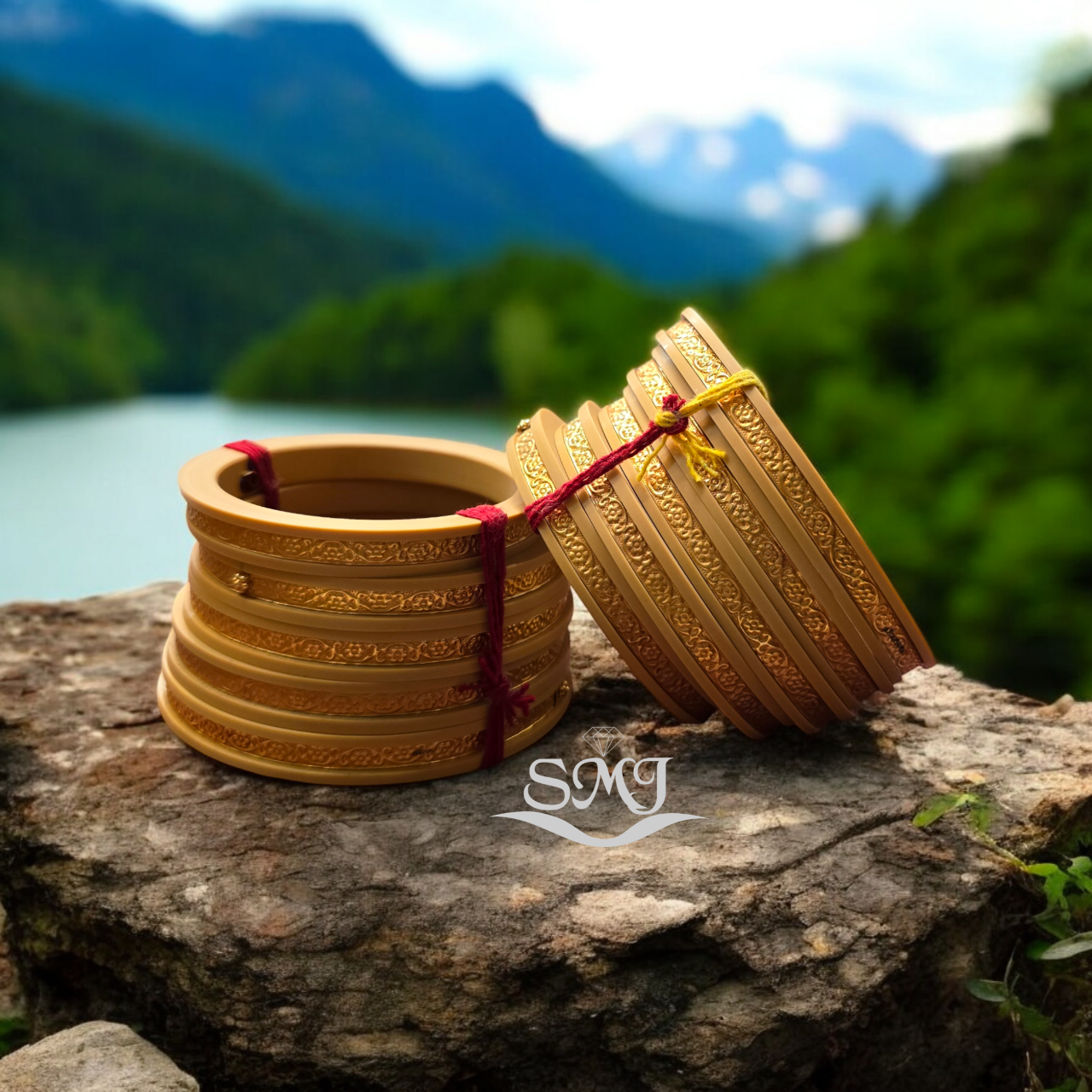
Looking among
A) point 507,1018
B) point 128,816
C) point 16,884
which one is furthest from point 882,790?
point 16,884

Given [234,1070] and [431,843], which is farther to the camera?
[431,843]

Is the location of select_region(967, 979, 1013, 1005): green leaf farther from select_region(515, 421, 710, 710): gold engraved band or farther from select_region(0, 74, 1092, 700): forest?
select_region(0, 74, 1092, 700): forest

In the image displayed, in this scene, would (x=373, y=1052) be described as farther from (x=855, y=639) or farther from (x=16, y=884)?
(x=855, y=639)

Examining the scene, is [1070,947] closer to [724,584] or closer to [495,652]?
[724,584]

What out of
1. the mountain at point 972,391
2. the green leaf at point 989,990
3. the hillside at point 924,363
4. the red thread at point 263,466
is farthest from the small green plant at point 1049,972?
the hillside at point 924,363

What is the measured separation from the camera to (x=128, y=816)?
233cm

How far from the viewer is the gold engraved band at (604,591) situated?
93.2 inches

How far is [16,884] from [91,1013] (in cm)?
28

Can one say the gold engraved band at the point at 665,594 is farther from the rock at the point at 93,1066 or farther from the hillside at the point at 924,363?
the hillside at the point at 924,363

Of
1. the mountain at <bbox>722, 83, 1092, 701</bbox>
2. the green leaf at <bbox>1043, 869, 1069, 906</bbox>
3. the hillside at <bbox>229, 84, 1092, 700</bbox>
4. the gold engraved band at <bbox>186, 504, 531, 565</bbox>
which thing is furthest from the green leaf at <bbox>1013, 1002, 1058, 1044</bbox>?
the hillside at <bbox>229, 84, 1092, 700</bbox>

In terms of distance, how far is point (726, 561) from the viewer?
2.27m

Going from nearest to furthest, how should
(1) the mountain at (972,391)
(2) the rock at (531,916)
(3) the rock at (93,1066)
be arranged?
(3) the rock at (93,1066) → (2) the rock at (531,916) → (1) the mountain at (972,391)

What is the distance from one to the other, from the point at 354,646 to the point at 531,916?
58 cm

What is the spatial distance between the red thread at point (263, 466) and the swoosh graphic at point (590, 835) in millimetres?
921
